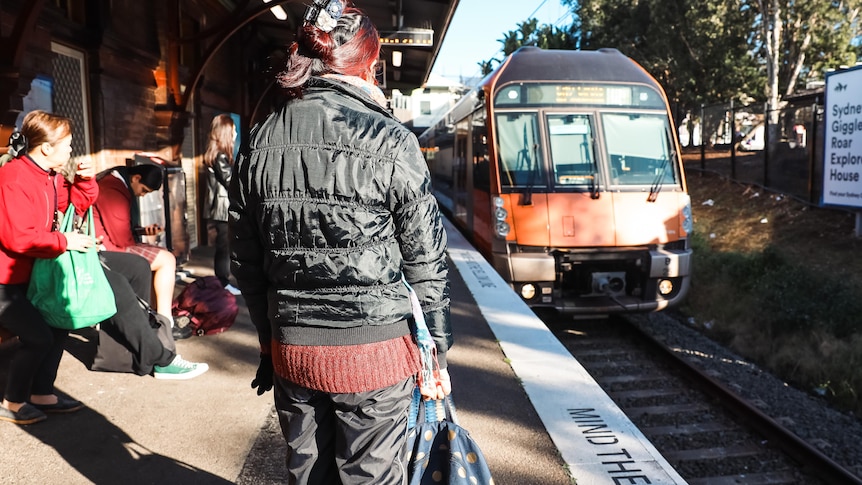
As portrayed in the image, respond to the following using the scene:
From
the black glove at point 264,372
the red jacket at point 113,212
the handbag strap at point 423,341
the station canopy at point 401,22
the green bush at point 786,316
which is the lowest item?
the green bush at point 786,316

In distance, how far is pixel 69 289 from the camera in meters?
3.57

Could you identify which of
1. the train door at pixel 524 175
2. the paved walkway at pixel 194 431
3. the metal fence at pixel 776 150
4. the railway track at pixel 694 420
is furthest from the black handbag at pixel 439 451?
the metal fence at pixel 776 150

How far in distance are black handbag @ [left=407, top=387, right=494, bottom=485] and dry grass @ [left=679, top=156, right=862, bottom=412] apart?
6.44 meters

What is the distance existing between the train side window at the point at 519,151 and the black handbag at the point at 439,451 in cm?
594

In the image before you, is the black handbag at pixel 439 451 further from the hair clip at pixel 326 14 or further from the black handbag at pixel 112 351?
the black handbag at pixel 112 351

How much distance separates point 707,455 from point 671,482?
2506 millimetres

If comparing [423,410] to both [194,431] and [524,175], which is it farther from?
[524,175]

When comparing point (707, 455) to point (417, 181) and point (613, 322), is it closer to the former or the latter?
point (613, 322)

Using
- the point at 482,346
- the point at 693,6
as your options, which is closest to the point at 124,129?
the point at 482,346

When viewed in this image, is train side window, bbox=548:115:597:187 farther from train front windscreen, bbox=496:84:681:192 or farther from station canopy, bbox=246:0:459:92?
station canopy, bbox=246:0:459:92

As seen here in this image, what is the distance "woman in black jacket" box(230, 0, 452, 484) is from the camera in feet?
6.39

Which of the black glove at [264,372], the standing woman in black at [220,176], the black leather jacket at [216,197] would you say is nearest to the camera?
the black glove at [264,372]

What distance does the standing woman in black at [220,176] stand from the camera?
639 cm

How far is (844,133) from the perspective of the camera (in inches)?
431
